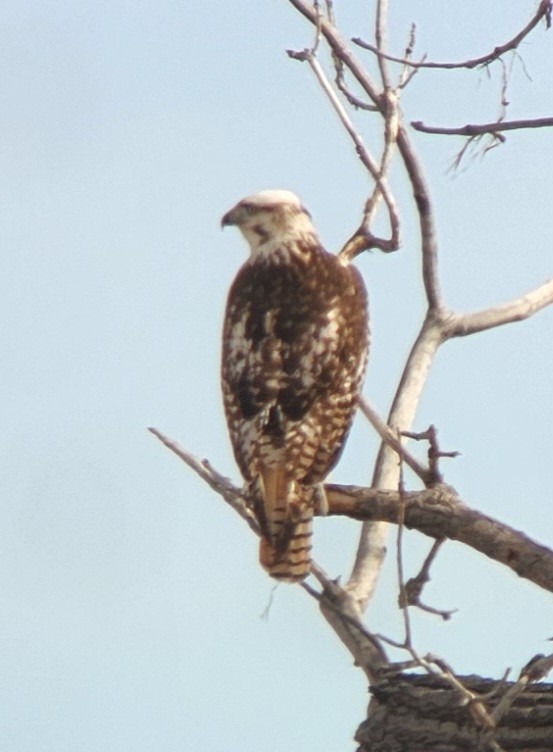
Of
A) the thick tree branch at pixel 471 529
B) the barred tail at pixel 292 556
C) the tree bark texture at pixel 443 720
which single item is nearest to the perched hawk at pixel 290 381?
the barred tail at pixel 292 556

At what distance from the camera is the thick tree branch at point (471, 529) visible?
244 inches

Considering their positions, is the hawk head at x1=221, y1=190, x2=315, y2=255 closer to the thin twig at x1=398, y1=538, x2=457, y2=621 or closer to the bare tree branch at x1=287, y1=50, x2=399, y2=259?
the bare tree branch at x1=287, y1=50, x2=399, y2=259

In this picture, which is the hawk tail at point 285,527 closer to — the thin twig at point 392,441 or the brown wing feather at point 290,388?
the brown wing feather at point 290,388

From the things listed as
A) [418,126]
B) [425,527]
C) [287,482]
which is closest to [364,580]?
[287,482]

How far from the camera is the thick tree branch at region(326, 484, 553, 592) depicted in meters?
6.20

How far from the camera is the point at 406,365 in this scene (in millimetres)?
7723

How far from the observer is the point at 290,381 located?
24.4 ft

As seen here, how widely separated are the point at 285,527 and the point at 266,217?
1927mm

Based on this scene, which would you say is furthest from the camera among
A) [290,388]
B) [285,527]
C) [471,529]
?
[290,388]

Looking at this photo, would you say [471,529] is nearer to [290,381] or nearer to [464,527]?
[464,527]

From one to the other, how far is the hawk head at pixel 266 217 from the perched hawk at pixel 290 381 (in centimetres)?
24

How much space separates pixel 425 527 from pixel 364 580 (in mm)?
1017

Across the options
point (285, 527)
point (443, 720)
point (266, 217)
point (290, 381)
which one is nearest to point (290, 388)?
point (290, 381)

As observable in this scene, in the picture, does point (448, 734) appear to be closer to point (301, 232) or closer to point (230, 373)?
point (230, 373)
